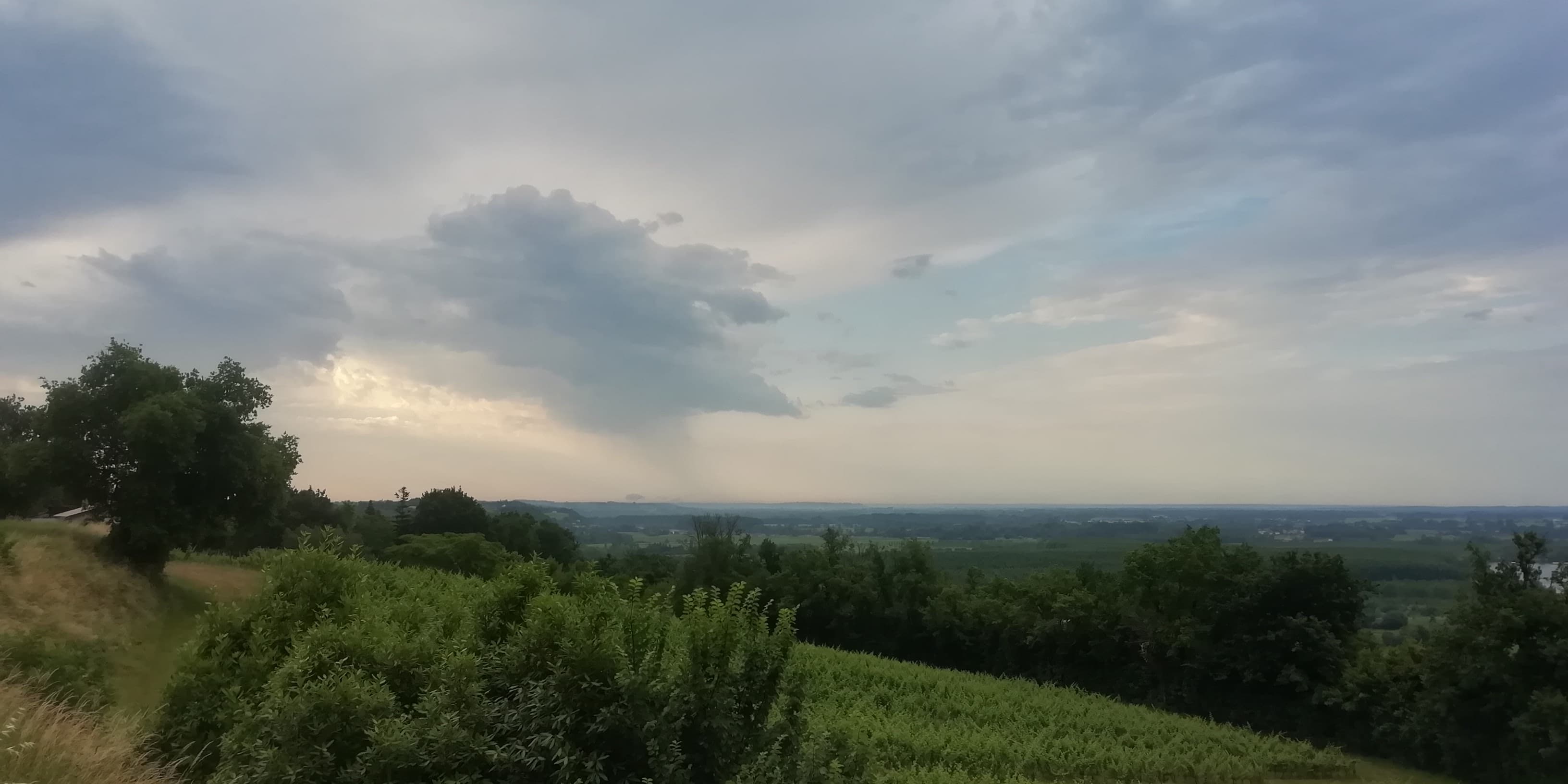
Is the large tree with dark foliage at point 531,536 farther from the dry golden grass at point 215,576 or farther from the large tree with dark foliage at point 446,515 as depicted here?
the dry golden grass at point 215,576

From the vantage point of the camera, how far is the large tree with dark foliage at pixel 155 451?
71.1 ft

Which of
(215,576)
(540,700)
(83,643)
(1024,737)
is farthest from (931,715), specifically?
(215,576)

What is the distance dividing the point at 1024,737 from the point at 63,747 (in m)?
17.9

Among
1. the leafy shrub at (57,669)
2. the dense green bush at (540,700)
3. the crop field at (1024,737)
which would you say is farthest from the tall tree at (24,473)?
the crop field at (1024,737)

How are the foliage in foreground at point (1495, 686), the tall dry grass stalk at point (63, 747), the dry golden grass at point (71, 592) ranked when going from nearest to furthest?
the tall dry grass stalk at point (63, 747) → the dry golden grass at point (71, 592) → the foliage in foreground at point (1495, 686)

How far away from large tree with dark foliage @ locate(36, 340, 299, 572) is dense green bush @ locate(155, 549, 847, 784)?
53.1 ft

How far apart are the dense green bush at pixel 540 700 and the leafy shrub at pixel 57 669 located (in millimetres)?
2422

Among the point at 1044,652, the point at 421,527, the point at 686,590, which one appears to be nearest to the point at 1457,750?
the point at 1044,652

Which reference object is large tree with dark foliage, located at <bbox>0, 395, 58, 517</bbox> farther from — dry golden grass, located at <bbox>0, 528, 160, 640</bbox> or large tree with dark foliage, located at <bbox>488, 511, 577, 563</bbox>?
large tree with dark foliage, located at <bbox>488, 511, 577, 563</bbox>

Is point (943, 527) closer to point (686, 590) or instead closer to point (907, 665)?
point (686, 590)

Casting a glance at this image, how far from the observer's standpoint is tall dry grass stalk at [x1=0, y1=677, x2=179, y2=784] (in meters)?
5.88

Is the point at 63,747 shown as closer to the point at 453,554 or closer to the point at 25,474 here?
the point at 25,474

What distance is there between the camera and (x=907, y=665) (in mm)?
29016

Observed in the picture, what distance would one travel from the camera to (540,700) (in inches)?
280
